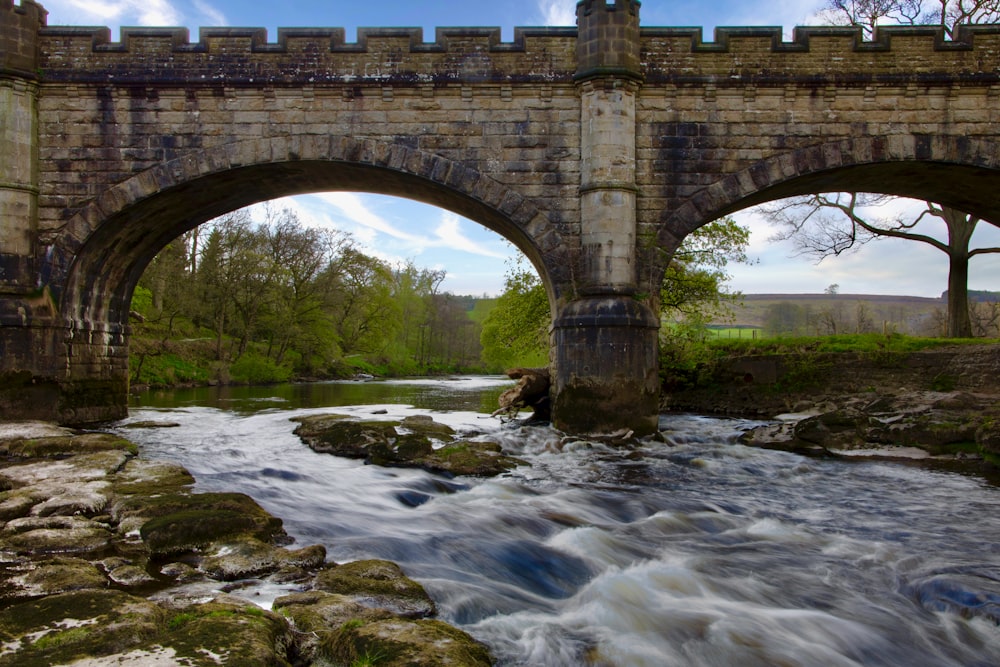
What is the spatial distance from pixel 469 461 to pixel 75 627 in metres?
5.42

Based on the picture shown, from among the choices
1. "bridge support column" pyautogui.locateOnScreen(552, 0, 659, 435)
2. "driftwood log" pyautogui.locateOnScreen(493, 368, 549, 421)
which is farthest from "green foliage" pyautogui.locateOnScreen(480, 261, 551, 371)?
"bridge support column" pyautogui.locateOnScreen(552, 0, 659, 435)

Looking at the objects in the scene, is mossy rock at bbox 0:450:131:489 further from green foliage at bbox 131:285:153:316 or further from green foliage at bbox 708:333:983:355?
green foliage at bbox 131:285:153:316

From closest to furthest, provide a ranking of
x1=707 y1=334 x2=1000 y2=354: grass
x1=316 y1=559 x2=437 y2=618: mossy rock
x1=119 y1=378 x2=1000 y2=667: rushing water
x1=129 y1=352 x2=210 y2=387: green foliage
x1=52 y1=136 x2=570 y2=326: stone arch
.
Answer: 1. x1=316 y1=559 x2=437 y2=618: mossy rock
2. x1=119 y1=378 x2=1000 y2=667: rushing water
3. x1=52 y1=136 x2=570 y2=326: stone arch
4. x1=707 y1=334 x2=1000 y2=354: grass
5. x1=129 y1=352 x2=210 y2=387: green foliage

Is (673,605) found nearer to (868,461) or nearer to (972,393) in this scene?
(868,461)

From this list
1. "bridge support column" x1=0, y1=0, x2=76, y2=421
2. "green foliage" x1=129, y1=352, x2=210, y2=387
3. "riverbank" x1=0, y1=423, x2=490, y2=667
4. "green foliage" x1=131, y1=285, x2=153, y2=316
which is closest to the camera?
"riverbank" x1=0, y1=423, x2=490, y2=667

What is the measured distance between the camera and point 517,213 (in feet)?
32.4

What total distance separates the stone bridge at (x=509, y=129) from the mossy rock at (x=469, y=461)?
1643 mm

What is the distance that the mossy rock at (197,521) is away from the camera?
4246 mm

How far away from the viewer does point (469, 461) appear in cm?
789

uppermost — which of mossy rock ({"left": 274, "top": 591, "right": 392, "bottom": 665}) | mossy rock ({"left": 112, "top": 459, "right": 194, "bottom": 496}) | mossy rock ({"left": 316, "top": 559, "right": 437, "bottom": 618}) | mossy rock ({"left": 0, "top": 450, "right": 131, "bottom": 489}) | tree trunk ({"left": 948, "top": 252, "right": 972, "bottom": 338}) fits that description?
tree trunk ({"left": 948, "top": 252, "right": 972, "bottom": 338})

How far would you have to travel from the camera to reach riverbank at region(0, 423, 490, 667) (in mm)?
2611

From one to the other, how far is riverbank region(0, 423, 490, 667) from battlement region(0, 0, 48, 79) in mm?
7096

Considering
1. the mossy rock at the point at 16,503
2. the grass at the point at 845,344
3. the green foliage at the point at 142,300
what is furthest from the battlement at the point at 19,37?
the green foliage at the point at 142,300

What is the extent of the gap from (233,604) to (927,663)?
3800 mm
